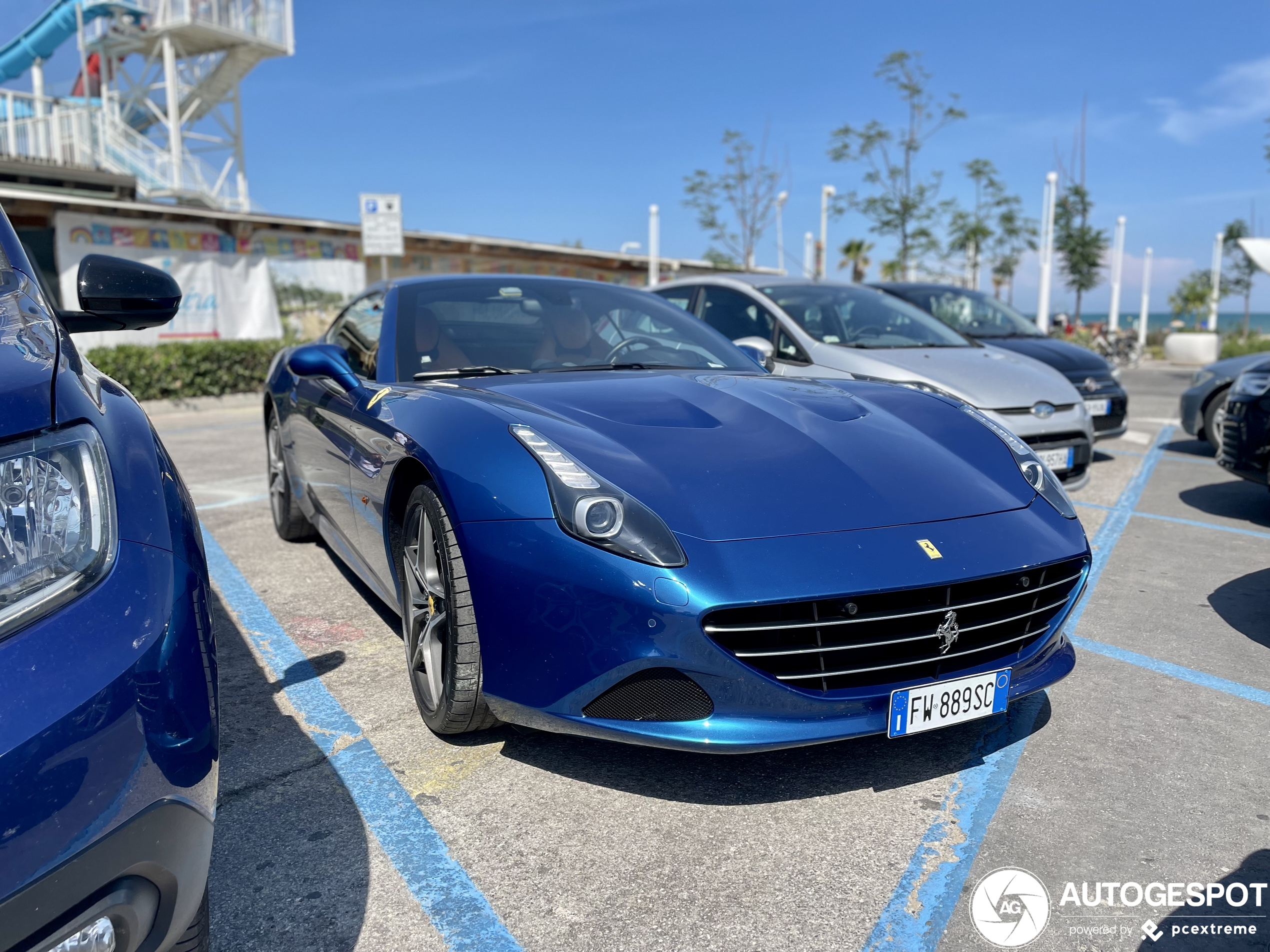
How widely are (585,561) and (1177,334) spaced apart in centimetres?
2622

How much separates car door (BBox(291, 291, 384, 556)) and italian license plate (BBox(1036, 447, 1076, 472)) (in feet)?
12.8

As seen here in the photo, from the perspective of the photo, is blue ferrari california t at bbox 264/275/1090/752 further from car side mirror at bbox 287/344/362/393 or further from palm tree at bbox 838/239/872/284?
palm tree at bbox 838/239/872/284

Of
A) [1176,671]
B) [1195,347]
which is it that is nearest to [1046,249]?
[1195,347]

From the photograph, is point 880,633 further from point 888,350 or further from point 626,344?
point 888,350

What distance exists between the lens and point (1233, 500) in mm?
6320

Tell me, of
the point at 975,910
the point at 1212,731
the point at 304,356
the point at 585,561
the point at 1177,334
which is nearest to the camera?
the point at 975,910

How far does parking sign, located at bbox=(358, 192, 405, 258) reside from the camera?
1199 centimetres

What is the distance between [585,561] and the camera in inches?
83.7

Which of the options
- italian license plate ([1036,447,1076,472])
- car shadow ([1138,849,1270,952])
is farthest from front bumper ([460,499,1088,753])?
italian license plate ([1036,447,1076,472])

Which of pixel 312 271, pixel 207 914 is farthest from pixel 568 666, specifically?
pixel 312 271

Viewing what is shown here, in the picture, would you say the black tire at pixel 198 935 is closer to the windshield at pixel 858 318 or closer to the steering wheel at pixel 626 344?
the steering wheel at pixel 626 344

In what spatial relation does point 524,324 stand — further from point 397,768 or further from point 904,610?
point 904,610

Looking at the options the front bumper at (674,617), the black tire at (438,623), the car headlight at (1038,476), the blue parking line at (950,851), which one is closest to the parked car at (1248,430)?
the car headlight at (1038,476)

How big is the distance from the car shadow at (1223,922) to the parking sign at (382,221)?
11413 mm
